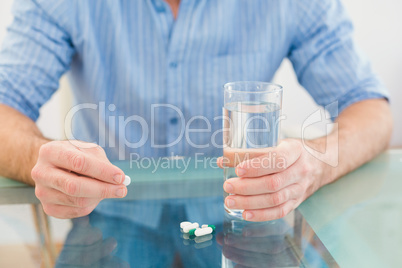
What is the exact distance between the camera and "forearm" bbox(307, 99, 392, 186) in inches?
41.0

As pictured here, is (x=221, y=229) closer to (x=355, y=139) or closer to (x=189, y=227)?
(x=189, y=227)

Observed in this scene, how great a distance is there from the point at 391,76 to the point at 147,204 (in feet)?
8.37

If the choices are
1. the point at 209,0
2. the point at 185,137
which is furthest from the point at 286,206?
the point at 209,0

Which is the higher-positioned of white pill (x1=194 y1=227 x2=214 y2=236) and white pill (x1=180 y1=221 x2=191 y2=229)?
white pill (x1=180 y1=221 x2=191 y2=229)

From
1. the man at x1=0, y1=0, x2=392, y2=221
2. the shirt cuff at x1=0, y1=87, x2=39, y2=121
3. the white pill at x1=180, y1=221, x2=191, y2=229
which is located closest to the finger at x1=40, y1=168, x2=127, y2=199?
Answer: the white pill at x1=180, y1=221, x2=191, y2=229

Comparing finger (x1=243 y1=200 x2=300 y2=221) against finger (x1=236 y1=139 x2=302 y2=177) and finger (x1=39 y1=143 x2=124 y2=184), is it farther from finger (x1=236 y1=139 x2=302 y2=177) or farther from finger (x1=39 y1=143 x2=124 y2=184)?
finger (x1=39 y1=143 x2=124 y2=184)

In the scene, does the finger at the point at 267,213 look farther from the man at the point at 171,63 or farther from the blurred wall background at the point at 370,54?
the blurred wall background at the point at 370,54

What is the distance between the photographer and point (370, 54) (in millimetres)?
2932

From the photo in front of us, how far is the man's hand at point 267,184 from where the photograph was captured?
0.81m

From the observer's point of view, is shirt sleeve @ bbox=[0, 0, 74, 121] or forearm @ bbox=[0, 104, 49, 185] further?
shirt sleeve @ bbox=[0, 0, 74, 121]

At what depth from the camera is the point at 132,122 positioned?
4.87 ft

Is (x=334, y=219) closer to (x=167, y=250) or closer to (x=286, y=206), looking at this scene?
(x=286, y=206)

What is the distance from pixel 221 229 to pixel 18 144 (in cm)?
57

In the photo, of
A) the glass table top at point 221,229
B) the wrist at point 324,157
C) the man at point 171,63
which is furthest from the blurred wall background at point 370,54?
the glass table top at point 221,229
